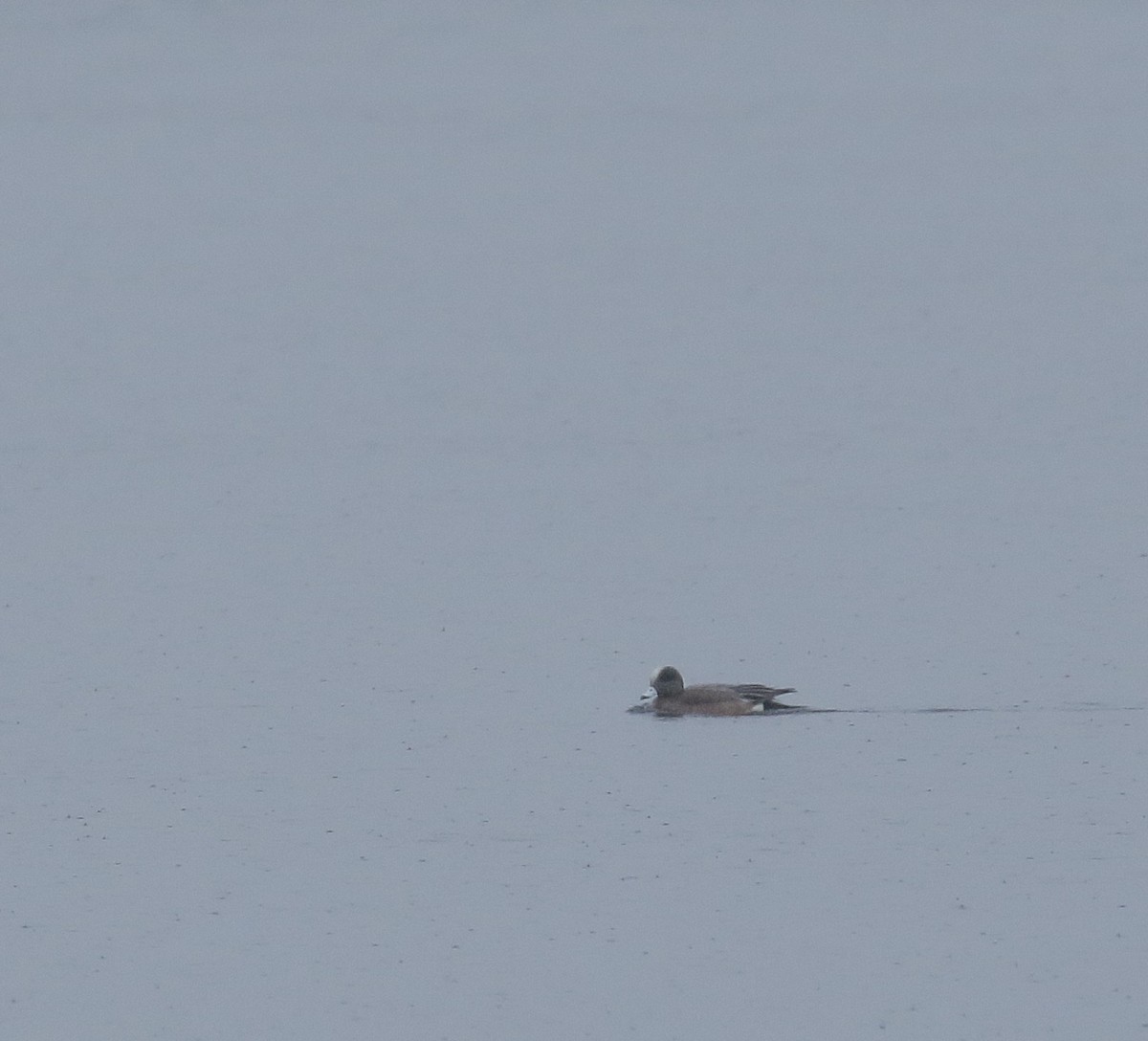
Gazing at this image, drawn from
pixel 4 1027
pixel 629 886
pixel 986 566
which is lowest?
pixel 4 1027

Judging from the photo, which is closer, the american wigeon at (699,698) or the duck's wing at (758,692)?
the duck's wing at (758,692)

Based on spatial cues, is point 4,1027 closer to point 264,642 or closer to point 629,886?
point 629,886

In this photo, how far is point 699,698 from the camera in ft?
55.3

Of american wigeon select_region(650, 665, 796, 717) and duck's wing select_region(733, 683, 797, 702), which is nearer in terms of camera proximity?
duck's wing select_region(733, 683, 797, 702)

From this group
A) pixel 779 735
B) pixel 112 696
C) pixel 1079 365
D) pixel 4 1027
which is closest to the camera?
pixel 4 1027

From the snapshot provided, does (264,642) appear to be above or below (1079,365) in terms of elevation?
below

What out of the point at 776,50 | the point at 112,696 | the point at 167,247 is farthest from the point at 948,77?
the point at 112,696

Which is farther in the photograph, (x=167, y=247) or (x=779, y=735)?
(x=167, y=247)

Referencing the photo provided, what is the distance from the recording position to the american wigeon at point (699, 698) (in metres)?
16.7

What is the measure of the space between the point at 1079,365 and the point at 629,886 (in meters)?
21.5

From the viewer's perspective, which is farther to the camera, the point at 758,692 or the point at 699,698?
the point at 699,698

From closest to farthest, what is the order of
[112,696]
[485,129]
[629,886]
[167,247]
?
[629,886] < [112,696] < [167,247] < [485,129]

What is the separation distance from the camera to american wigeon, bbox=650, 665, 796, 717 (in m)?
16.7

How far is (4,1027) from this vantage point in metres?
11.0
